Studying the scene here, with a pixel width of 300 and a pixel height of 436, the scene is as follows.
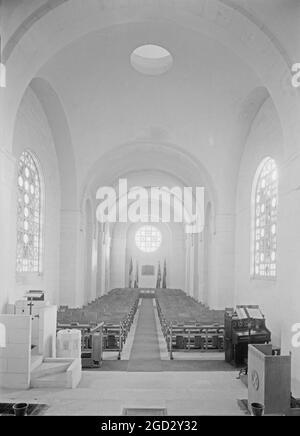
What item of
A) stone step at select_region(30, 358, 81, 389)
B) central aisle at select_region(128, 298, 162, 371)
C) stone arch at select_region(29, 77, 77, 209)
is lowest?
central aisle at select_region(128, 298, 162, 371)

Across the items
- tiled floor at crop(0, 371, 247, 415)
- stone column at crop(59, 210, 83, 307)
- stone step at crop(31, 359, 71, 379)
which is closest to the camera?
tiled floor at crop(0, 371, 247, 415)

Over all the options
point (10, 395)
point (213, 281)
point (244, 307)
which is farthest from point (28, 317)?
point (213, 281)

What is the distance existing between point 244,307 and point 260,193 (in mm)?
5490

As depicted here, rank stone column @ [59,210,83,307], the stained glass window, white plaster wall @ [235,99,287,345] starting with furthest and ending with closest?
the stained glass window, stone column @ [59,210,83,307], white plaster wall @ [235,99,287,345]

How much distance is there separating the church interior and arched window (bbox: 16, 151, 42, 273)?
0.08 m

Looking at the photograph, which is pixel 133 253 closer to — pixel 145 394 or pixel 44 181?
pixel 44 181

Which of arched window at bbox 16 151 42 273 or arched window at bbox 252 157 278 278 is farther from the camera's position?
arched window at bbox 252 157 278 278

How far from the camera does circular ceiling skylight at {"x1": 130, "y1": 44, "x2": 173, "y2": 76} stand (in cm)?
1410

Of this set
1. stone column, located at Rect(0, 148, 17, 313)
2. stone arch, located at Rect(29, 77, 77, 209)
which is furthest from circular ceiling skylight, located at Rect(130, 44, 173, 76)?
stone column, located at Rect(0, 148, 17, 313)

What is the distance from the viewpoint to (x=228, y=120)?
52.3 ft

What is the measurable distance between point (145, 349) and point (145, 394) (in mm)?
5121

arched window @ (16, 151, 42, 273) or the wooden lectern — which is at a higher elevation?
arched window @ (16, 151, 42, 273)

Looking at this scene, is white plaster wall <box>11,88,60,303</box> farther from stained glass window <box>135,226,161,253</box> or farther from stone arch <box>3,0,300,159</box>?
stained glass window <box>135,226,161,253</box>

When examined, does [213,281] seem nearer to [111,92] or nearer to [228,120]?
[228,120]
